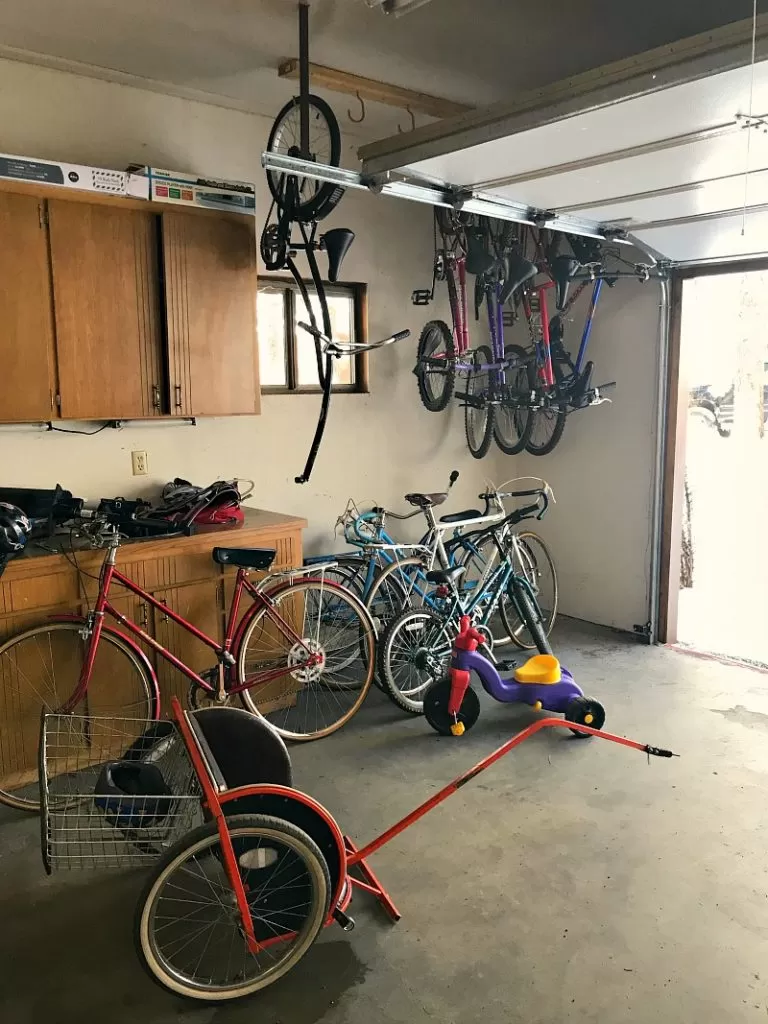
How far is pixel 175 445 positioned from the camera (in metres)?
3.86

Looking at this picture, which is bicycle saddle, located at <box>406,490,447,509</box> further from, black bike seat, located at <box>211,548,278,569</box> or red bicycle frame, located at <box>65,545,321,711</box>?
black bike seat, located at <box>211,548,278,569</box>

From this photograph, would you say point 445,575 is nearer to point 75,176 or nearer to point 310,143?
point 310,143

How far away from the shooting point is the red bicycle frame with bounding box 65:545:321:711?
297 cm

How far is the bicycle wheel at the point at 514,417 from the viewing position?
4.82 metres

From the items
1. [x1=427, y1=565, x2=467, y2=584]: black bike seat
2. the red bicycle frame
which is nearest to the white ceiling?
the red bicycle frame

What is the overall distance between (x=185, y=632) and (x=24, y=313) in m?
1.41

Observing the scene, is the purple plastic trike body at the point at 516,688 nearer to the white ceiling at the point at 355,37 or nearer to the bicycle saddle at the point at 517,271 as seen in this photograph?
the bicycle saddle at the point at 517,271

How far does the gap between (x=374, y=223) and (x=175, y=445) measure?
5.60 feet

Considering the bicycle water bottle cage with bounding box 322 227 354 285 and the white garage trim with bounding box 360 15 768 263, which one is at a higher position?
the white garage trim with bounding box 360 15 768 263

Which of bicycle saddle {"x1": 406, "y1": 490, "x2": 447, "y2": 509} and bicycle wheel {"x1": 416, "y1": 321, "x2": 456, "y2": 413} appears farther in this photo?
bicycle wheel {"x1": 416, "y1": 321, "x2": 456, "y2": 413}

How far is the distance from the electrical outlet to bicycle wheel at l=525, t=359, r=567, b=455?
2234mm

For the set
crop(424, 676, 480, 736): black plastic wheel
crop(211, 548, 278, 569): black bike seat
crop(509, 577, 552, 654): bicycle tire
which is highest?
crop(211, 548, 278, 569): black bike seat

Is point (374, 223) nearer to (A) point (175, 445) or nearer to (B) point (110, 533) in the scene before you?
(A) point (175, 445)

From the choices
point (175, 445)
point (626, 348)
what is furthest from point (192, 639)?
point (626, 348)
